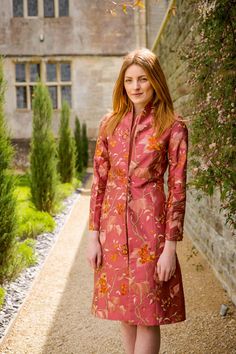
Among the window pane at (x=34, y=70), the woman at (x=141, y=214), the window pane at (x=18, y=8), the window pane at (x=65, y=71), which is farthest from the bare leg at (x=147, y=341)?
Answer: the window pane at (x=18, y=8)

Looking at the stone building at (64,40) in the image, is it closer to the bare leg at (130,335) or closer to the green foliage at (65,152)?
the green foliage at (65,152)

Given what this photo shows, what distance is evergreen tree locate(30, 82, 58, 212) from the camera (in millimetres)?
7352

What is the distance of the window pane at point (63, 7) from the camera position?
15.9 meters

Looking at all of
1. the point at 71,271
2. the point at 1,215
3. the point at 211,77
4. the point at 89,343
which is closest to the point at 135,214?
the point at 211,77

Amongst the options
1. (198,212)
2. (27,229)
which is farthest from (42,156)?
(198,212)

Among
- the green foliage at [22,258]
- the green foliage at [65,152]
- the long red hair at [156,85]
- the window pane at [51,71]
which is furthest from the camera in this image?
the window pane at [51,71]

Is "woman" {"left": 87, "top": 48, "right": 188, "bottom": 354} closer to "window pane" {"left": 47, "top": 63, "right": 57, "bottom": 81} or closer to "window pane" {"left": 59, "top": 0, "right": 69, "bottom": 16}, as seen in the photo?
"window pane" {"left": 47, "top": 63, "right": 57, "bottom": 81}

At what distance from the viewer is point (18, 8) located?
1597 centimetres

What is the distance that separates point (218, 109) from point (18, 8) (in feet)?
49.9

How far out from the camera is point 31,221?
6527 millimetres

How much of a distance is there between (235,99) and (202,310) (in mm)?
1924

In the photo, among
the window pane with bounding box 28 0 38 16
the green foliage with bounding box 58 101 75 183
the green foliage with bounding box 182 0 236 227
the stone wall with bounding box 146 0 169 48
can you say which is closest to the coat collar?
the green foliage with bounding box 182 0 236 227

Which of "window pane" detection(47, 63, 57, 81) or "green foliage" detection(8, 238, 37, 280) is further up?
"window pane" detection(47, 63, 57, 81)

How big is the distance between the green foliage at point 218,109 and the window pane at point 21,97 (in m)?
14.2
